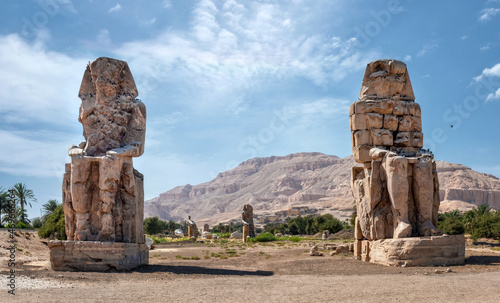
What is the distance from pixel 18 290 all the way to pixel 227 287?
2966mm

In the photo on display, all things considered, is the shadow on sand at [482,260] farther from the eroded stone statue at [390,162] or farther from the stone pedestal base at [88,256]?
the stone pedestal base at [88,256]

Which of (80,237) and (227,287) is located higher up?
(80,237)

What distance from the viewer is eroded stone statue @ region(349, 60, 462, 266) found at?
9820mm

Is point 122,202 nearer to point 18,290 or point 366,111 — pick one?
point 18,290

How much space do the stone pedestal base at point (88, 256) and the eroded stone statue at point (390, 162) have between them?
5.94m

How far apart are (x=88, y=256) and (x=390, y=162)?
691 cm

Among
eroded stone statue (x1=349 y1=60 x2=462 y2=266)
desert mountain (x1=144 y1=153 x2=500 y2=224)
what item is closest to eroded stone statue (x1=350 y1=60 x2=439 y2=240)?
eroded stone statue (x1=349 y1=60 x2=462 y2=266)

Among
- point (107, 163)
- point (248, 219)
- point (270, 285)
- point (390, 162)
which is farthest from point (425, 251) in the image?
point (248, 219)

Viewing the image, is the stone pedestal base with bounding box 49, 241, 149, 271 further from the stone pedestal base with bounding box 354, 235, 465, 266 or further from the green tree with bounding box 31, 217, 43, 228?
the green tree with bounding box 31, 217, 43, 228

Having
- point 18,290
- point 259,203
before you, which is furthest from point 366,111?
point 259,203

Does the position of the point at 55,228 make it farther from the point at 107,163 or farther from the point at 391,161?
the point at 391,161

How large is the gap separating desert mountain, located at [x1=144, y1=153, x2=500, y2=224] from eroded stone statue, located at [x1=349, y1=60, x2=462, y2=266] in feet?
285

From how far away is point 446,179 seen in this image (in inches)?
4936

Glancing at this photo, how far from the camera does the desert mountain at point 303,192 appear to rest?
10969 cm
